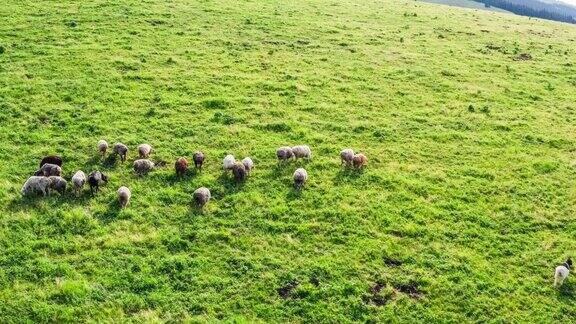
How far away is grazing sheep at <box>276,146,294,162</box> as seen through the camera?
74.8ft

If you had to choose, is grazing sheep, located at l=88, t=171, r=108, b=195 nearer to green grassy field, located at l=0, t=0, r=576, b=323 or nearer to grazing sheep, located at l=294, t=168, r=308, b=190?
green grassy field, located at l=0, t=0, r=576, b=323

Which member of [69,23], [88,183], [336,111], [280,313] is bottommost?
[280,313]

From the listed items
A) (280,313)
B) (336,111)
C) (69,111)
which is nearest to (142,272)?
(280,313)

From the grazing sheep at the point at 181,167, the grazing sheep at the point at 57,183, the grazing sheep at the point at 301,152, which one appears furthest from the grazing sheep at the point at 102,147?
the grazing sheep at the point at 301,152

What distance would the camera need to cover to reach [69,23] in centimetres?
3753

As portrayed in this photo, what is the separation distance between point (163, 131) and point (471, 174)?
13.7 m

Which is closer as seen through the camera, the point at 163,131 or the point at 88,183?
the point at 88,183

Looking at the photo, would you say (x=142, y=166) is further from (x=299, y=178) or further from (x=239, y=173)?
(x=299, y=178)

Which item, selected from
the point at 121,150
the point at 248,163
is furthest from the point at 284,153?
the point at 121,150

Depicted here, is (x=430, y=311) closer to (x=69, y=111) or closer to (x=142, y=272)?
(x=142, y=272)

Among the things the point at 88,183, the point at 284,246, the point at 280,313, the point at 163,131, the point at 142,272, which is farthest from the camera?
the point at 163,131

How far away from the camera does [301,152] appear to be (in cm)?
2328

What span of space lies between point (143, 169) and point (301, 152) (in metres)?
6.51

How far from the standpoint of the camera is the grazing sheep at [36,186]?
64.3 feet
